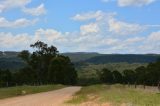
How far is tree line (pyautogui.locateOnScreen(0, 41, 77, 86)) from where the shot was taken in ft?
438

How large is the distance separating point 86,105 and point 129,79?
4812 inches

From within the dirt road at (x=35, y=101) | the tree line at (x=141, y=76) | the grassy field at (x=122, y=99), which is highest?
the grassy field at (x=122, y=99)

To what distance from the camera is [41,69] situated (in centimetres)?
13862

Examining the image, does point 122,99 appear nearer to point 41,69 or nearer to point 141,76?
point 141,76

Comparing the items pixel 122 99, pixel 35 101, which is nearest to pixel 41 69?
pixel 35 101

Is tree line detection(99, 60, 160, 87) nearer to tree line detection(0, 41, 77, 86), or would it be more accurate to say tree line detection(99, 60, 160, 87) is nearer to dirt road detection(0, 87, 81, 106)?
tree line detection(0, 41, 77, 86)

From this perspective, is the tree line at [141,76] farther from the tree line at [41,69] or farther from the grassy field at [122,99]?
the grassy field at [122,99]

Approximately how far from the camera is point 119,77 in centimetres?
15550

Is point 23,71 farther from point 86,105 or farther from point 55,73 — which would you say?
point 86,105

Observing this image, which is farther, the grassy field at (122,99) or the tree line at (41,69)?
the tree line at (41,69)

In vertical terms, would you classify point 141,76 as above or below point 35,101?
below

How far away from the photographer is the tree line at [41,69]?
438 feet

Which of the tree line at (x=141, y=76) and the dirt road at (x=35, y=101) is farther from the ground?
the dirt road at (x=35, y=101)

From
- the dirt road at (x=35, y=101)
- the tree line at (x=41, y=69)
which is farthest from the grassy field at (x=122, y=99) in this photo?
the tree line at (x=41, y=69)
